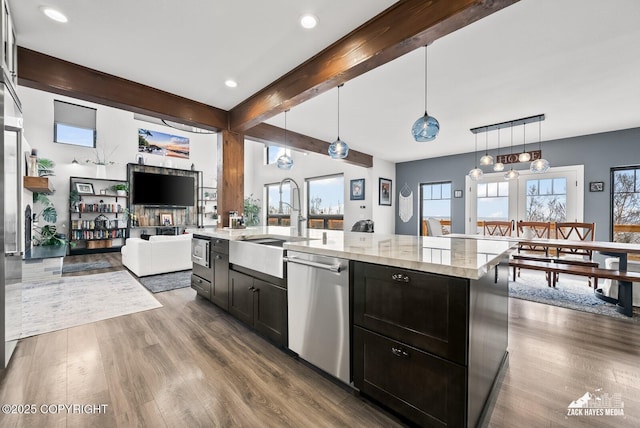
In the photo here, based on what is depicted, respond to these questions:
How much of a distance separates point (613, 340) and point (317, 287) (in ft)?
9.24

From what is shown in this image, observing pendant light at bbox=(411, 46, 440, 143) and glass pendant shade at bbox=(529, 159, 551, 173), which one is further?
glass pendant shade at bbox=(529, 159, 551, 173)

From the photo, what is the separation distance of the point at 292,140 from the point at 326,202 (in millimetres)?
3260

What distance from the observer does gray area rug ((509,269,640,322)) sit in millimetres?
3283

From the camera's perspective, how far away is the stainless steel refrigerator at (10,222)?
72.8 inches

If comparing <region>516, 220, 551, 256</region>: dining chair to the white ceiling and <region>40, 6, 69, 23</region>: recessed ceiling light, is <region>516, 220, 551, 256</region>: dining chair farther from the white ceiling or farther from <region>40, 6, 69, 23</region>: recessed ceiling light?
<region>40, 6, 69, 23</region>: recessed ceiling light

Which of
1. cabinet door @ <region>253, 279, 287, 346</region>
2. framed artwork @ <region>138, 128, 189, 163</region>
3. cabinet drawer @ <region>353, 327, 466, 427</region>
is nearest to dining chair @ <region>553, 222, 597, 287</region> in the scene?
cabinet drawer @ <region>353, 327, 466, 427</region>

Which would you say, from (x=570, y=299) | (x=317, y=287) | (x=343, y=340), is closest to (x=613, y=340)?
(x=570, y=299)

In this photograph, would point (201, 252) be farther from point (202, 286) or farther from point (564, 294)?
point (564, 294)

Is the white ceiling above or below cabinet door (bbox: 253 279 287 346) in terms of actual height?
above

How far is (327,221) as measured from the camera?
322 inches

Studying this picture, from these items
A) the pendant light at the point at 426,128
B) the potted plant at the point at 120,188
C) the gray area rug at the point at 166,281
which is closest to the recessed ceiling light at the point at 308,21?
the pendant light at the point at 426,128

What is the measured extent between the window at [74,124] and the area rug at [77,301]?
444 cm

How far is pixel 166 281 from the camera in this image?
4270 mm

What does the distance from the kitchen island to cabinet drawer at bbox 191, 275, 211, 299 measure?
2139 millimetres
